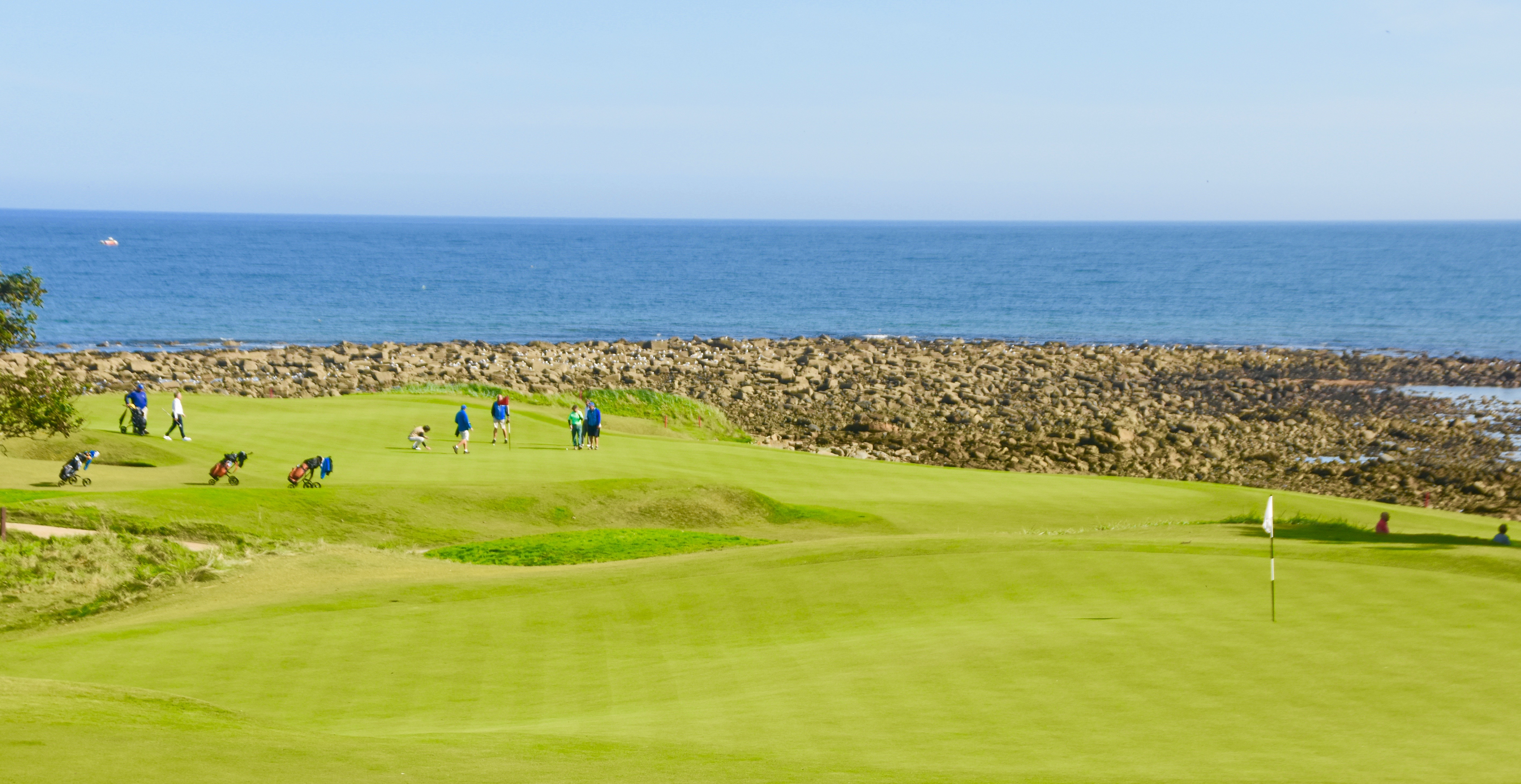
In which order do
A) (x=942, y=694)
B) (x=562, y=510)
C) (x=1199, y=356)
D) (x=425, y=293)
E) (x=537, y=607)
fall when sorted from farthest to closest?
(x=425, y=293), (x=1199, y=356), (x=562, y=510), (x=537, y=607), (x=942, y=694)

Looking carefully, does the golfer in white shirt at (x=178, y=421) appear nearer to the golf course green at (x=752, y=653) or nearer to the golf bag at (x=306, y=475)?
the golf course green at (x=752, y=653)

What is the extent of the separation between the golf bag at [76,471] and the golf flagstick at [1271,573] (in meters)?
23.5

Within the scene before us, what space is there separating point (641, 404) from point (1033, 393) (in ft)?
64.5

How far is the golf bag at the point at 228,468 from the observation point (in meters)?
26.1

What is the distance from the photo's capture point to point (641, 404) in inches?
A: 2030

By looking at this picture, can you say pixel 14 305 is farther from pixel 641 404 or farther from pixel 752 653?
pixel 641 404

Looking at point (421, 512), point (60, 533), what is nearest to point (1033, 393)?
point (421, 512)

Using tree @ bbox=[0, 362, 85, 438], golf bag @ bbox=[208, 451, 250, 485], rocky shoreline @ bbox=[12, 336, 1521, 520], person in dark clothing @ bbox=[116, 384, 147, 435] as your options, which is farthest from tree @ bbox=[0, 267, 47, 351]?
rocky shoreline @ bbox=[12, 336, 1521, 520]

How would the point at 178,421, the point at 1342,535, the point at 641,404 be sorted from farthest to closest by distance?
the point at 641,404 → the point at 178,421 → the point at 1342,535

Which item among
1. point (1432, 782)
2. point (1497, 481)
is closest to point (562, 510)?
point (1432, 782)

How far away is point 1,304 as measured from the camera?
20.6m

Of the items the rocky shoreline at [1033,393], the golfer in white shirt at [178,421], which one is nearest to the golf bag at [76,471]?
the golfer in white shirt at [178,421]

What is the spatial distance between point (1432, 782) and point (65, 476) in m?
25.7

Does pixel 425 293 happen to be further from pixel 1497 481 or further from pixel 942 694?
pixel 942 694
